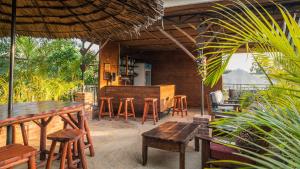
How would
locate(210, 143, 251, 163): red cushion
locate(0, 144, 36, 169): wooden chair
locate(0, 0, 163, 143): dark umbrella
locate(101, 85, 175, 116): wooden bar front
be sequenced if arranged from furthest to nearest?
locate(101, 85, 175, 116): wooden bar front < locate(210, 143, 251, 163): red cushion < locate(0, 0, 163, 143): dark umbrella < locate(0, 144, 36, 169): wooden chair

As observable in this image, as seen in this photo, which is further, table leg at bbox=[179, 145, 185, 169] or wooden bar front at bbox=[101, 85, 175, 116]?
wooden bar front at bbox=[101, 85, 175, 116]

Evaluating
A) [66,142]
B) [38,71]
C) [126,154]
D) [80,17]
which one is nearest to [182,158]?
[126,154]

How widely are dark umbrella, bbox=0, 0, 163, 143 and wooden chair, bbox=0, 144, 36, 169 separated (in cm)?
37

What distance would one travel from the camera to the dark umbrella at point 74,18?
217 centimetres

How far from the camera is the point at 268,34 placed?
90 cm

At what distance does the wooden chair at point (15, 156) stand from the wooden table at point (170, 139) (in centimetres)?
151

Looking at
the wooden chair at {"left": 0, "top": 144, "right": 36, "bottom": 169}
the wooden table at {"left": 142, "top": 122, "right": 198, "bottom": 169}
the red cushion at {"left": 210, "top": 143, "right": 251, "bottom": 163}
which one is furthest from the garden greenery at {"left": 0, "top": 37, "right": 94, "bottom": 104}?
the red cushion at {"left": 210, "top": 143, "right": 251, "bottom": 163}

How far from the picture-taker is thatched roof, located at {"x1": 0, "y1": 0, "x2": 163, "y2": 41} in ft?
7.19

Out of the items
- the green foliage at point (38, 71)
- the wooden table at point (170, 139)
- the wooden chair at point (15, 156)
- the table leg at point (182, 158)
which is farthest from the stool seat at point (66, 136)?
the green foliage at point (38, 71)

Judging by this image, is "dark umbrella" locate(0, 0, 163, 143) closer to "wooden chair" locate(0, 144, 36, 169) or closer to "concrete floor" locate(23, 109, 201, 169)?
"wooden chair" locate(0, 144, 36, 169)

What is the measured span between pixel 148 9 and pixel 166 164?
2115 millimetres

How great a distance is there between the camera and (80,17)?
2697 millimetres

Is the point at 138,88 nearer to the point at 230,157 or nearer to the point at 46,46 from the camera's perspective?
the point at 46,46

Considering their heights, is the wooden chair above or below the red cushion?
above
